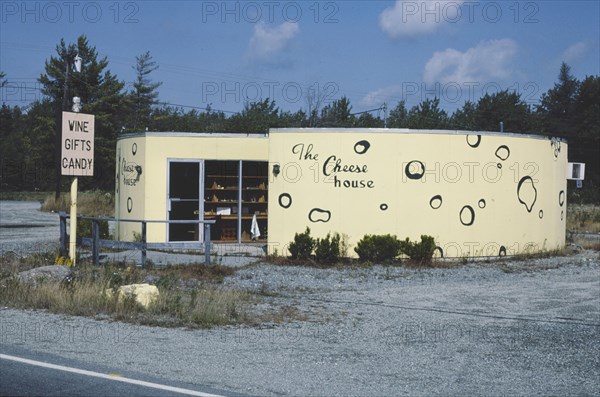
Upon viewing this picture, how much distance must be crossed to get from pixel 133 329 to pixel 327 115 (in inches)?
2151

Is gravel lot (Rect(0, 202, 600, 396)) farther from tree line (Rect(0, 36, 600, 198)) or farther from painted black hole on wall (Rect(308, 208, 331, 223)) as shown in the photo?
tree line (Rect(0, 36, 600, 198))

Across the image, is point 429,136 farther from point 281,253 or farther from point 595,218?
point 595,218

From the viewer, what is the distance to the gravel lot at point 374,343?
779 cm

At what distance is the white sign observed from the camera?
49.8ft

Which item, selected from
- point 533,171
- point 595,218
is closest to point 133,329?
point 533,171

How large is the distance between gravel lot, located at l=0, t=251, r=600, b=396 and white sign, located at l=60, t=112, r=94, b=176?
4.05 metres

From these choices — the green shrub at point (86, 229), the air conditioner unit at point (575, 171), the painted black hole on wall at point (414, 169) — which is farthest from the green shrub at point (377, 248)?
the air conditioner unit at point (575, 171)

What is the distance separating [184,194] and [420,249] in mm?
7255

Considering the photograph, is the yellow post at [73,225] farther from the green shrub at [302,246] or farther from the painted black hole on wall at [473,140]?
the painted black hole on wall at [473,140]

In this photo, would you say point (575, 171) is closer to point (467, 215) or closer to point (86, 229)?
point (467, 215)

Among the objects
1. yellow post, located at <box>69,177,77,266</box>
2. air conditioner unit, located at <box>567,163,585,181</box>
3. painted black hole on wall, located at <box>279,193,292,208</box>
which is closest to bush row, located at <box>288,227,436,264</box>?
painted black hole on wall, located at <box>279,193,292,208</box>

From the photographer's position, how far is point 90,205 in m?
41.8

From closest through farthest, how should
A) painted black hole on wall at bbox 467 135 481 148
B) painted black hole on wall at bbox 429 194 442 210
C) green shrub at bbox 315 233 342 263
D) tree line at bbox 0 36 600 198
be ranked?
green shrub at bbox 315 233 342 263 < painted black hole on wall at bbox 429 194 442 210 < painted black hole on wall at bbox 467 135 481 148 < tree line at bbox 0 36 600 198

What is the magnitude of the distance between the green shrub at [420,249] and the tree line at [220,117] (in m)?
38.9
